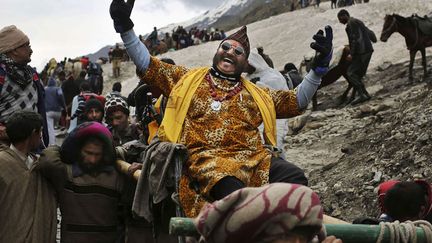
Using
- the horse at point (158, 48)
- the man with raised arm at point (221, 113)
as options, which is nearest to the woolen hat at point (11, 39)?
the man with raised arm at point (221, 113)

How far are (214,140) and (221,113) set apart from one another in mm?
194

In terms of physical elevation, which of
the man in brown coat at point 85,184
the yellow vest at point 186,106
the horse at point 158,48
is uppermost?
the yellow vest at point 186,106

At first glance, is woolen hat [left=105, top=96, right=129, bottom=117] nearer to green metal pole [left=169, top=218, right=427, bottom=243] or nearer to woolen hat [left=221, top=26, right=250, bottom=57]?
woolen hat [left=221, top=26, right=250, bottom=57]

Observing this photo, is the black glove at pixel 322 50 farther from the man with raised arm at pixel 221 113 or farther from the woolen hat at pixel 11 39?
the woolen hat at pixel 11 39

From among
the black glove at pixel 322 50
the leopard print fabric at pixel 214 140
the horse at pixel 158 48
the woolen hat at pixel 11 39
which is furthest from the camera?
the horse at pixel 158 48

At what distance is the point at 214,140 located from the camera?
404 cm

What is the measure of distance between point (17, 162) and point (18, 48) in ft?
5.26

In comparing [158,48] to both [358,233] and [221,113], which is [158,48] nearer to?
[221,113]

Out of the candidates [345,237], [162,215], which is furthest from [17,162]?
[345,237]

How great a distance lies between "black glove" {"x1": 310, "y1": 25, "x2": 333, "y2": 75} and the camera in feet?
14.0

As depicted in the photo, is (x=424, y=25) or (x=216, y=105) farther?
(x=424, y=25)

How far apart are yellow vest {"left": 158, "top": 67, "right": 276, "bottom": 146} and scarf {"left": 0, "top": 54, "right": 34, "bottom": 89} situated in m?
1.69

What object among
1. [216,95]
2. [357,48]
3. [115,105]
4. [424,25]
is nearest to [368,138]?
[357,48]

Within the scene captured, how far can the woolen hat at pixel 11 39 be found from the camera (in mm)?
5414
